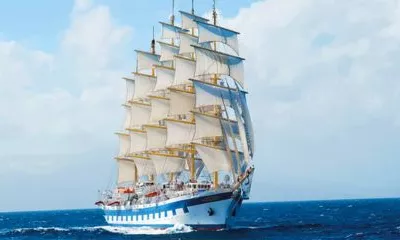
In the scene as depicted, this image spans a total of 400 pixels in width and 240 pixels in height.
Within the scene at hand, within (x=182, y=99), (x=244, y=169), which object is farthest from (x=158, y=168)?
(x=244, y=169)

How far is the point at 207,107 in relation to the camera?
74.9 m

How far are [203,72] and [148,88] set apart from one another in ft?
65.2

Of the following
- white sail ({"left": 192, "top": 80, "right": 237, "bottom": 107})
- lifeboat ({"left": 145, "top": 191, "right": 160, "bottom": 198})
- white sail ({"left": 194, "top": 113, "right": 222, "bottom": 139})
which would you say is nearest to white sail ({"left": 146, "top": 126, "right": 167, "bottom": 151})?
lifeboat ({"left": 145, "top": 191, "right": 160, "bottom": 198})

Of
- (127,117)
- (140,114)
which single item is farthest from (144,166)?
(127,117)

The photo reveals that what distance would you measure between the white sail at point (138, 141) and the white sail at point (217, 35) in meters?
18.9

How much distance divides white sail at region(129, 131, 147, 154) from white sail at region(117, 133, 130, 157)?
355cm

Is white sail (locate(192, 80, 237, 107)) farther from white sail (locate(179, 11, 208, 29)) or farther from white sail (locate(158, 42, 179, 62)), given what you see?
white sail (locate(158, 42, 179, 62))

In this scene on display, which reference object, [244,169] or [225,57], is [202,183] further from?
[225,57]

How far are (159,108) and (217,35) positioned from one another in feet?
44.9

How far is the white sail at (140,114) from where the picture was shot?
300ft

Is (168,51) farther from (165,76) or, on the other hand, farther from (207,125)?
(207,125)

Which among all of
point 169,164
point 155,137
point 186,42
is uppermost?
point 186,42

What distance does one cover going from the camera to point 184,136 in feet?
249

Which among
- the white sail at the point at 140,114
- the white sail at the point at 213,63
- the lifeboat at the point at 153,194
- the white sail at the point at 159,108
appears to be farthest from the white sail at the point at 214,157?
the white sail at the point at 140,114
